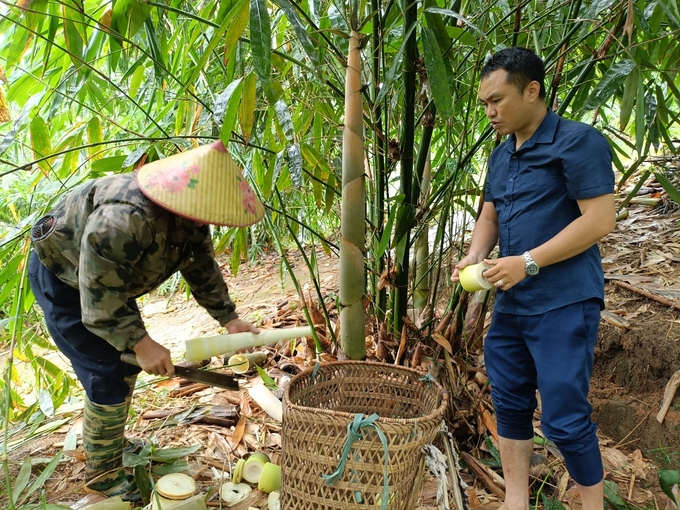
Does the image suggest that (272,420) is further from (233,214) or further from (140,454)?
→ (233,214)

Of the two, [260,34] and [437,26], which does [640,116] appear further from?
[260,34]

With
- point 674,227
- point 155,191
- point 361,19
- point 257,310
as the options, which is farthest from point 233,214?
point 674,227

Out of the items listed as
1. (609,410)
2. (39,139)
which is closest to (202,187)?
(39,139)

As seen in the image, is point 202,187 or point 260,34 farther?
point 202,187

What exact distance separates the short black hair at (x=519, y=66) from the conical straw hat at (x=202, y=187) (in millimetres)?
705

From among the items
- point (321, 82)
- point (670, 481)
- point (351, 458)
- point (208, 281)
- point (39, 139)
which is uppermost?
point (321, 82)

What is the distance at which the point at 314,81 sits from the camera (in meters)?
1.82

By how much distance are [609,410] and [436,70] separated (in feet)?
4.80

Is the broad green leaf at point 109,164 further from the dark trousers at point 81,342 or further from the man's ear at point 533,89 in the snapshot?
the man's ear at point 533,89

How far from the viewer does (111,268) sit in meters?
1.28

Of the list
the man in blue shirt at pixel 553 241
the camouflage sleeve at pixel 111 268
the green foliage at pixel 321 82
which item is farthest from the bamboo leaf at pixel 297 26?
the camouflage sleeve at pixel 111 268

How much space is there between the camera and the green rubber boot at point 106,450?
5.01ft

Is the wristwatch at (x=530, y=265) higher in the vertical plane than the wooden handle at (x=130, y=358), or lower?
higher

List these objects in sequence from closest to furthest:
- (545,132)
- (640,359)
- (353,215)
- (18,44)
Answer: (545,132)
(353,215)
(18,44)
(640,359)
